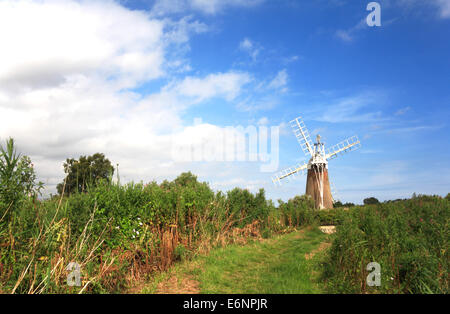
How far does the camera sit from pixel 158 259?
8.12 m

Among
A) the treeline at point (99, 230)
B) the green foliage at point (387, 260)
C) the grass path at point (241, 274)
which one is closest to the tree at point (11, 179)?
the treeline at point (99, 230)

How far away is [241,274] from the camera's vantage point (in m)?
7.82

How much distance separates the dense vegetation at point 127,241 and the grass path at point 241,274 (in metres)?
0.58

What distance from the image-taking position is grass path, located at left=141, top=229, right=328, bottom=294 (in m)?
6.40

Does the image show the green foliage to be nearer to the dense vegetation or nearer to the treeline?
the dense vegetation

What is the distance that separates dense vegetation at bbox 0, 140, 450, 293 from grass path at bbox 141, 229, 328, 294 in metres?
0.58

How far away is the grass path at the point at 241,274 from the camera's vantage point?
640 centimetres

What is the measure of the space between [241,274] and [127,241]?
3.09m

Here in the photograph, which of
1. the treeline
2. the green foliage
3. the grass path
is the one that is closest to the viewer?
the treeline
